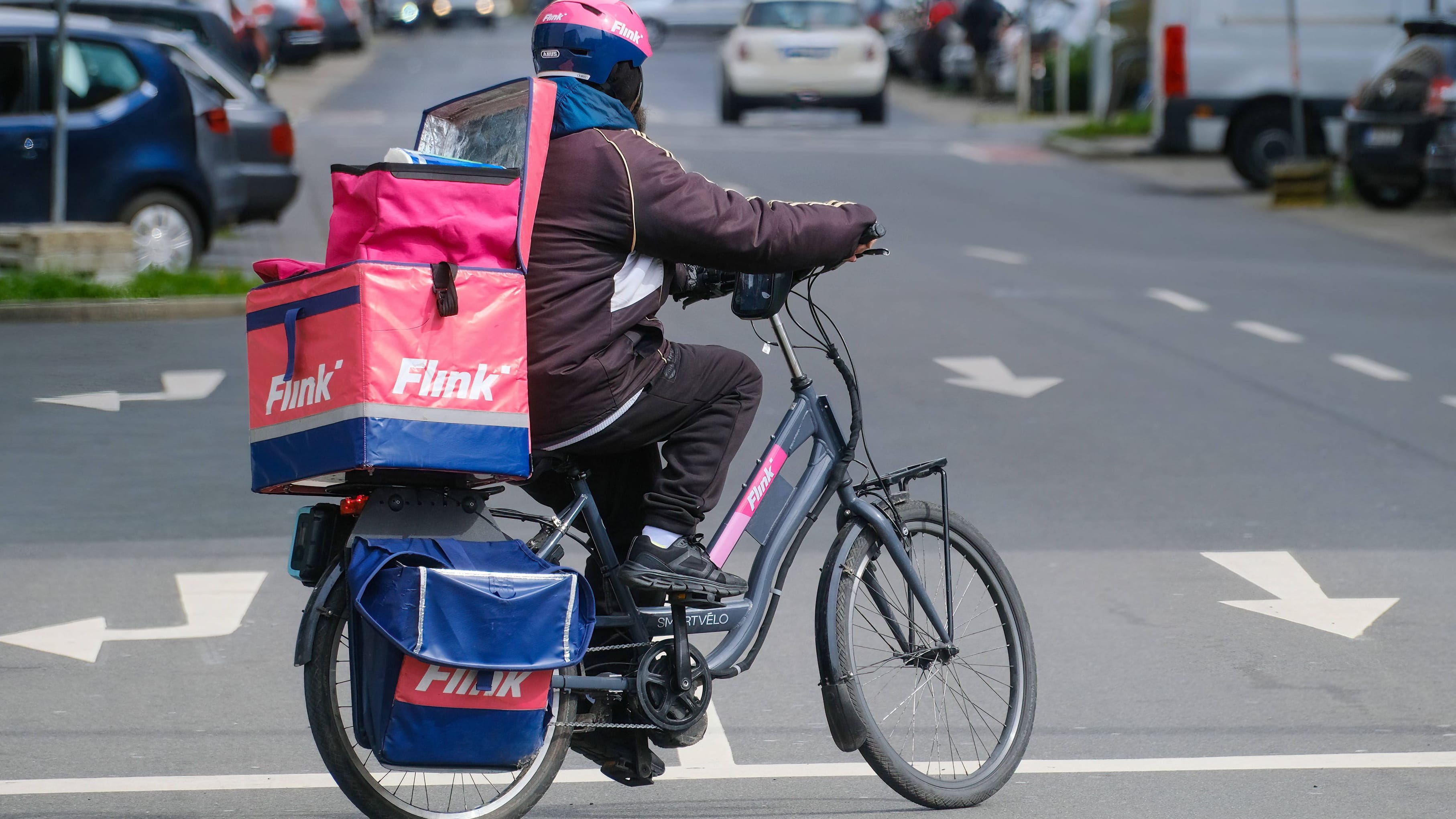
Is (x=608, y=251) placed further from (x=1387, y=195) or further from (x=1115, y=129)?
(x=1115, y=129)

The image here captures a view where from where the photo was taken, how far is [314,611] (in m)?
4.14

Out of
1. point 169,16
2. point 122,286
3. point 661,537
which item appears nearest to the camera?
point 661,537

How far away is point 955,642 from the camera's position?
Result: 16.0ft

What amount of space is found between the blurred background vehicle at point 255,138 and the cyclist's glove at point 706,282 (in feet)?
36.2

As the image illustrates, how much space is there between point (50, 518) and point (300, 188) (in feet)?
41.2

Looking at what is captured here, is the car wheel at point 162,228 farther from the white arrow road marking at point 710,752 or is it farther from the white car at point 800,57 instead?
the white car at point 800,57

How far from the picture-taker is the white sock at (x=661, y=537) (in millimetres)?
4453

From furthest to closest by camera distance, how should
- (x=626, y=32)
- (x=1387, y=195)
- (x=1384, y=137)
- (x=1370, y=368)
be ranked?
(x=1387, y=195), (x=1384, y=137), (x=1370, y=368), (x=626, y=32)

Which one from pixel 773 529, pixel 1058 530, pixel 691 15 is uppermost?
pixel 691 15

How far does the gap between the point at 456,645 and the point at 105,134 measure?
1071 centimetres

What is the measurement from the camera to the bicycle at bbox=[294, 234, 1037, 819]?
421cm

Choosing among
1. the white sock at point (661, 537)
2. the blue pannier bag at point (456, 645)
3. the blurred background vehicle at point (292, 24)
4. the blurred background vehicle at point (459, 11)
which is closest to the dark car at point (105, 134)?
the white sock at point (661, 537)

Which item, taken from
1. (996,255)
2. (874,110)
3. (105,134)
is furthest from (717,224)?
(874,110)

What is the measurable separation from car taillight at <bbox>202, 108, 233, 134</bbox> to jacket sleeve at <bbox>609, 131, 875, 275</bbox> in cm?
1068
